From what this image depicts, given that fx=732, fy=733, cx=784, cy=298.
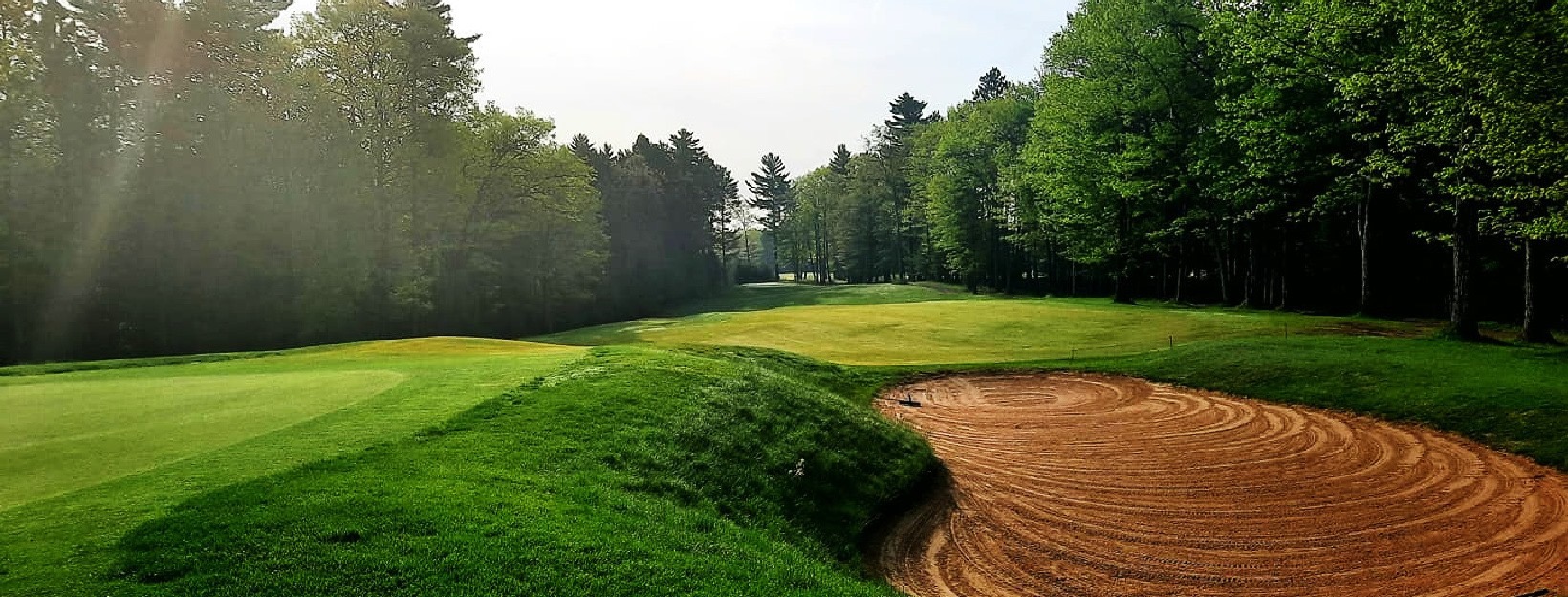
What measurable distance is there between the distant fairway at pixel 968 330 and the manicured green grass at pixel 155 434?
15916mm

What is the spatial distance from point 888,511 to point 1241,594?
4.33 meters

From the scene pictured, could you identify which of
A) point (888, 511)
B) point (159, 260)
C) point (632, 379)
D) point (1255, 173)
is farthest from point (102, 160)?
point (1255, 173)

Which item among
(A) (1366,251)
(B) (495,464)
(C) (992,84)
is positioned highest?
(C) (992,84)

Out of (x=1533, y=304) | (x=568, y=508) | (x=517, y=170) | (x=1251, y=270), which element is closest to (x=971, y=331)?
(x=1533, y=304)

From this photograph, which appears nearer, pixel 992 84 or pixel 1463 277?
pixel 1463 277

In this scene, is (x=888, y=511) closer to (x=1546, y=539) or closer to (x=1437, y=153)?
(x=1546, y=539)

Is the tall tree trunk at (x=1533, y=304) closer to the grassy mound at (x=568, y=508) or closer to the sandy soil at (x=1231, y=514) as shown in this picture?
the sandy soil at (x=1231, y=514)

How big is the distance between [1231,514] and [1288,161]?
25256 millimetres

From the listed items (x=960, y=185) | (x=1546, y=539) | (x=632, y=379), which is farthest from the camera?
(x=960, y=185)

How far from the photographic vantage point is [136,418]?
8.91 m

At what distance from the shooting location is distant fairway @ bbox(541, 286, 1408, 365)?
26406 millimetres

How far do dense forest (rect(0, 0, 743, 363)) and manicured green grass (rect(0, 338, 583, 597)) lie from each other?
1737cm

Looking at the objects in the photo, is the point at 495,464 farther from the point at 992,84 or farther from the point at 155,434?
the point at 992,84

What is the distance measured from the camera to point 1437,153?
25.3m
